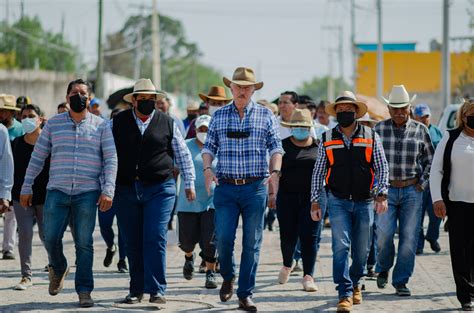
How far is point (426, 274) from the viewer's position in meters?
14.1

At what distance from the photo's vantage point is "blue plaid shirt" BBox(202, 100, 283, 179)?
11055 mm

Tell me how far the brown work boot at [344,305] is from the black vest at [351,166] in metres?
0.95

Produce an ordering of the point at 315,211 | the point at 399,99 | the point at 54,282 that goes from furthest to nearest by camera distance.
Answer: the point at 399,99, the point at 315,211, the point at 54,282

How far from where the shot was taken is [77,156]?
11.0 metres

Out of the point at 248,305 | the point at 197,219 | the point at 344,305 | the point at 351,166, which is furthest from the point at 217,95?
the point at 344,305

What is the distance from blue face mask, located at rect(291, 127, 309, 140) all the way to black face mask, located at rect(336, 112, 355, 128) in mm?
1598

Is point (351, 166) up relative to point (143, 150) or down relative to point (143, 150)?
down

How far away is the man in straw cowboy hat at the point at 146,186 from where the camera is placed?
11.3m

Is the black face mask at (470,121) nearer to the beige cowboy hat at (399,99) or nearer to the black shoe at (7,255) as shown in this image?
the beige cowboy hat at (399,99)

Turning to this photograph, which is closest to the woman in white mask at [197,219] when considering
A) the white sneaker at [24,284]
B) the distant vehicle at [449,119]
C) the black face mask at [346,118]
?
the white sneaker at [24,284]

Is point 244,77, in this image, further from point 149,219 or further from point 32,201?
point 32,201

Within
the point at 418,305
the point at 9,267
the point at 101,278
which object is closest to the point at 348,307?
the point at 418,305

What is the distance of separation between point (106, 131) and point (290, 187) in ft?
8.50

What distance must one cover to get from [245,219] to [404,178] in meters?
2.01
